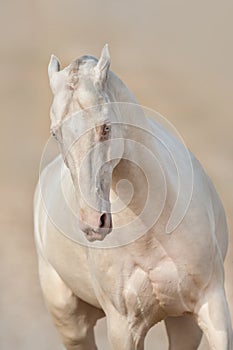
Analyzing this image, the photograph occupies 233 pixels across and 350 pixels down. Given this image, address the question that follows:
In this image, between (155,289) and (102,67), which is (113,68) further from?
(102,67)

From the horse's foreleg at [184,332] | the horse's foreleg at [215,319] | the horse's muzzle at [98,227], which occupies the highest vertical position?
the horse's muzzle at [98,227]

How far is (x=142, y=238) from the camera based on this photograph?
4109mm

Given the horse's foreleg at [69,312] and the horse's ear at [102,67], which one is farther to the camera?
the horse's foreleg at [69,312]

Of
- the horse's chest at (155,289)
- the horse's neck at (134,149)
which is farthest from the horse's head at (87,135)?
the horse's chest at (155,289)

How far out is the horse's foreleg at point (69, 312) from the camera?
4.89 m

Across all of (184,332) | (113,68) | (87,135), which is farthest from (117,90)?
(113,68)

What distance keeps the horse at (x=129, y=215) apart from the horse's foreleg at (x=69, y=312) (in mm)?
282

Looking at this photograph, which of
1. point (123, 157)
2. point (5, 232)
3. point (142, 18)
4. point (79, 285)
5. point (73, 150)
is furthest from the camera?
point (142, 18)

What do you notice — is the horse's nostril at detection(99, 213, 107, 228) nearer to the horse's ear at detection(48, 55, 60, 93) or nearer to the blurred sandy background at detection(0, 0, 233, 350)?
the horse's ear at detection(48, 55, 60, 93)

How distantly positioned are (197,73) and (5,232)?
1.42 metres

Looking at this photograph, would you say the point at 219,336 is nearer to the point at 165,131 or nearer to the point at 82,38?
the point at 165,131

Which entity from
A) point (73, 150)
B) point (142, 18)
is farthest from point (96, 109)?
point (142, 18)

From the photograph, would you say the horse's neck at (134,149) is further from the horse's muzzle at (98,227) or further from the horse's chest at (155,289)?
the horse's muzzle at (98,227)

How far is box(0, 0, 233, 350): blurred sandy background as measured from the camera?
772cm
